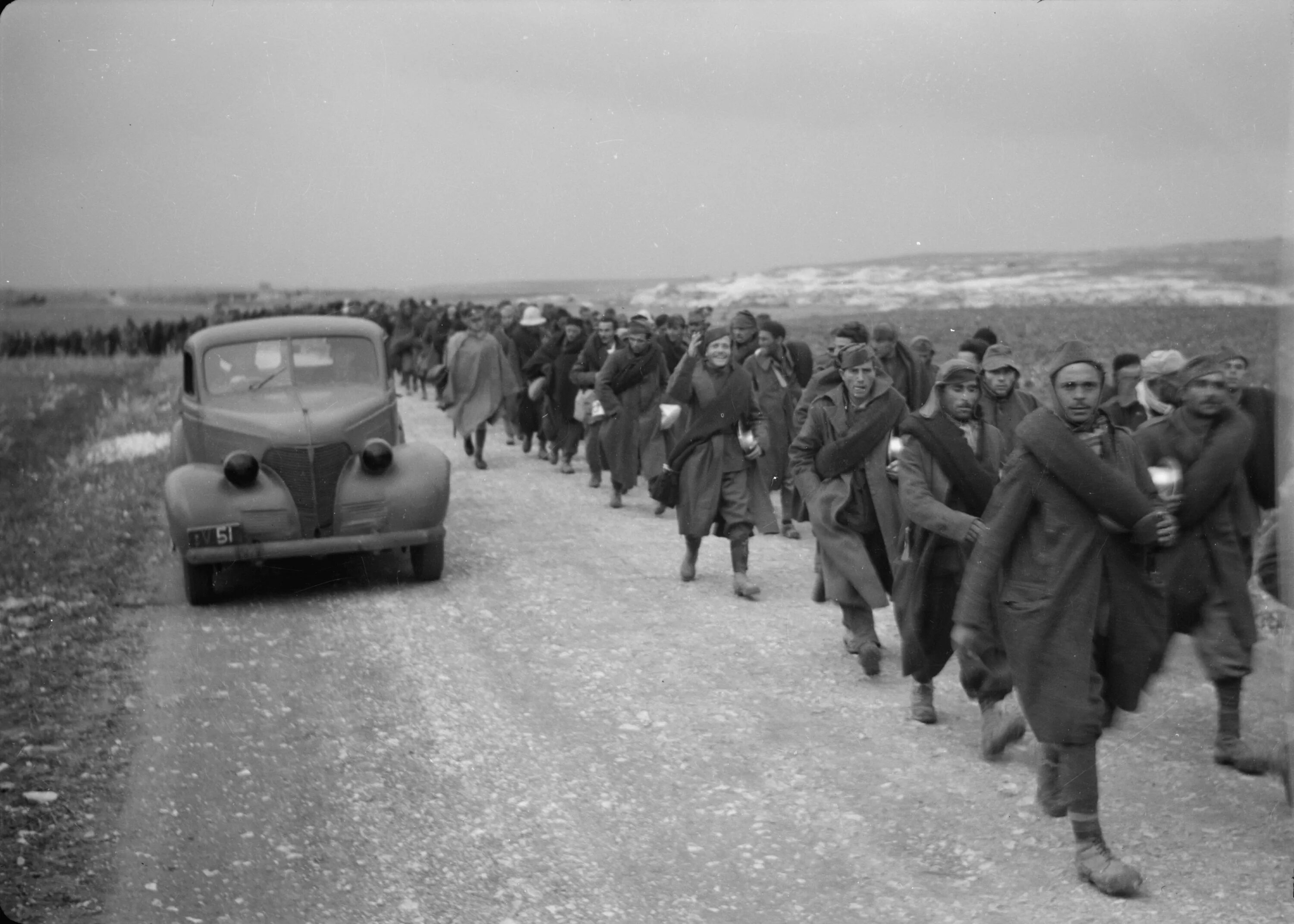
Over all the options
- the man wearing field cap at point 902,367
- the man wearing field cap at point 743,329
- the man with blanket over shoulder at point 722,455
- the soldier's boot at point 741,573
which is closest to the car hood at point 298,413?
the man with blanket over shoulder at point 722,455

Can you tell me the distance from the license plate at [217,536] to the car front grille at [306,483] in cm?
47

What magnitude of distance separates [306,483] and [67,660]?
2.35 m

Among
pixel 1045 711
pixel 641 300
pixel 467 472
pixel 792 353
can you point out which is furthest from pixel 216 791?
pixel 641 300

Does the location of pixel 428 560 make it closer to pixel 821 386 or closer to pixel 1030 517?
pixel 821 386

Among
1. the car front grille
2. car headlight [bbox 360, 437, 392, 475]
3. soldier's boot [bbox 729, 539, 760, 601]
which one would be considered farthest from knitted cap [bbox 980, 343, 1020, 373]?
the car front grille

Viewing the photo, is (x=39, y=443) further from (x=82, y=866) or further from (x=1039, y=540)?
(x=1039, y=540)

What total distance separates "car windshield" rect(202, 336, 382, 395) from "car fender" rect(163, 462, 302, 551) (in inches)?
45.3

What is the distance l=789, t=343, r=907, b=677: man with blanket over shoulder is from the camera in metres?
7.67

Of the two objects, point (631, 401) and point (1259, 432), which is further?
point (631, 401)

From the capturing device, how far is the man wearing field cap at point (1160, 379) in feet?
23.2

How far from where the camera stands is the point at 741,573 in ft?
32.3

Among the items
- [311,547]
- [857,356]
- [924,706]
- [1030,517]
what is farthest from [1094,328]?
[1030,517]

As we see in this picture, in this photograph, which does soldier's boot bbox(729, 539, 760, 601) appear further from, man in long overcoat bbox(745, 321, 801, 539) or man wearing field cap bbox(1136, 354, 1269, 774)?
man wearing field cap bbox(1136, 354, 1269, 774)

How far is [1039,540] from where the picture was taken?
5172mm
